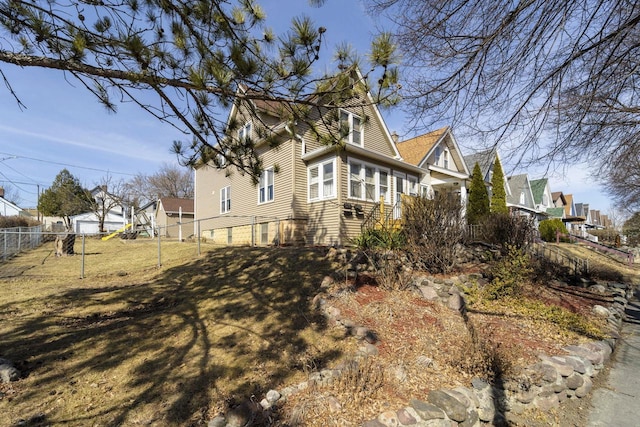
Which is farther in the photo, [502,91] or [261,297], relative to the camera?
[261,297]

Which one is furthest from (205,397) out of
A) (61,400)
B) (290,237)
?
(290,237)

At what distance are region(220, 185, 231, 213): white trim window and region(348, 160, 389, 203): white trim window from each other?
23.7 feet

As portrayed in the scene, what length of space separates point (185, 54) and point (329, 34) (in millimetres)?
1706

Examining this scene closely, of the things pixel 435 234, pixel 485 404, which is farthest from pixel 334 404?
pixel 435 234

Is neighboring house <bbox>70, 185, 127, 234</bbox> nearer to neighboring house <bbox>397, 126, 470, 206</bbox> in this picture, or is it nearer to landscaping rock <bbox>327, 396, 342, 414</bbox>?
neighboring house <bbox>397, 126, 470, 206</bbox>

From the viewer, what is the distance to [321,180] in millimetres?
12016

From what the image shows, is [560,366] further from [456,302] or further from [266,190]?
[266,190]

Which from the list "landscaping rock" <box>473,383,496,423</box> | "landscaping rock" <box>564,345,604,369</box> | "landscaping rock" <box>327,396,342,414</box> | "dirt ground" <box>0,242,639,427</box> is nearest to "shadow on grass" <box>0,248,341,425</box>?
"dirt ground" <box>0,242,639,427</box>

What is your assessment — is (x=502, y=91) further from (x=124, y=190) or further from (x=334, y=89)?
(x=124, y=190)

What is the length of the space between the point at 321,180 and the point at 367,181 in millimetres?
2102

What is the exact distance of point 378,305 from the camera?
17.5 feet

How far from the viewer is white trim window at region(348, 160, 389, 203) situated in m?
12.2

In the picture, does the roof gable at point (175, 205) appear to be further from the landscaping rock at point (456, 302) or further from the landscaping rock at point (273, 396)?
the landscaping rock at point (273, 396)

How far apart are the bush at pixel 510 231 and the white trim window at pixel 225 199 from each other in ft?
39.6
